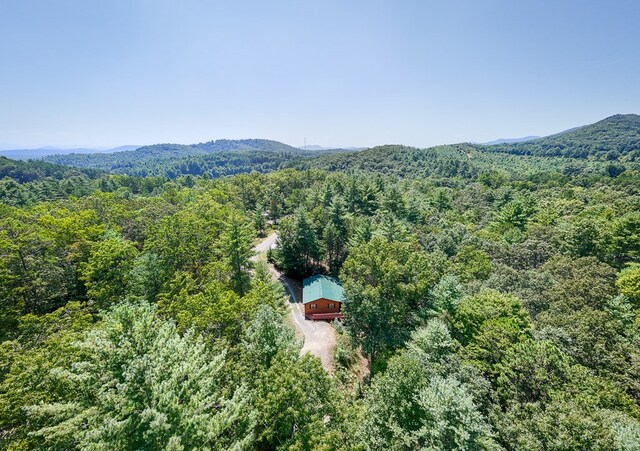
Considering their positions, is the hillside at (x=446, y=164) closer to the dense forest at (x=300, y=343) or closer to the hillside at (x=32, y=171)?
the dense forest at (x=300, y=343)

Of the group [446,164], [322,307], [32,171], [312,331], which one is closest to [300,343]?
[312,331]

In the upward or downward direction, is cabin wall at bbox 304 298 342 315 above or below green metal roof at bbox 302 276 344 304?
below

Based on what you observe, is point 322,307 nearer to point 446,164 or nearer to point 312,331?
point 312,331

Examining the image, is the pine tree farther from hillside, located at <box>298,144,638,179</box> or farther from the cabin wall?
hillside, located at <box>298,144,638,179</box>

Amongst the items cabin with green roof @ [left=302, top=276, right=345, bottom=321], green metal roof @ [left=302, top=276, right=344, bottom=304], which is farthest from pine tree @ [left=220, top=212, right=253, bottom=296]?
green metal roof @ [left=302, top=276, right=344, bottom=304]

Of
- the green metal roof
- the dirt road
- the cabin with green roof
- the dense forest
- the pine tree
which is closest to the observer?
the dense forest
